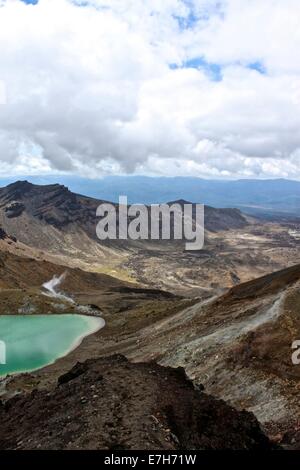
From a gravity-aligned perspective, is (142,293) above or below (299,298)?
below

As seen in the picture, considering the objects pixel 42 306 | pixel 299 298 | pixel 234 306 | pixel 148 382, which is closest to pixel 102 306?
pixel 42 306

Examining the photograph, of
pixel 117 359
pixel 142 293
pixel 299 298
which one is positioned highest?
pixel 299 298
